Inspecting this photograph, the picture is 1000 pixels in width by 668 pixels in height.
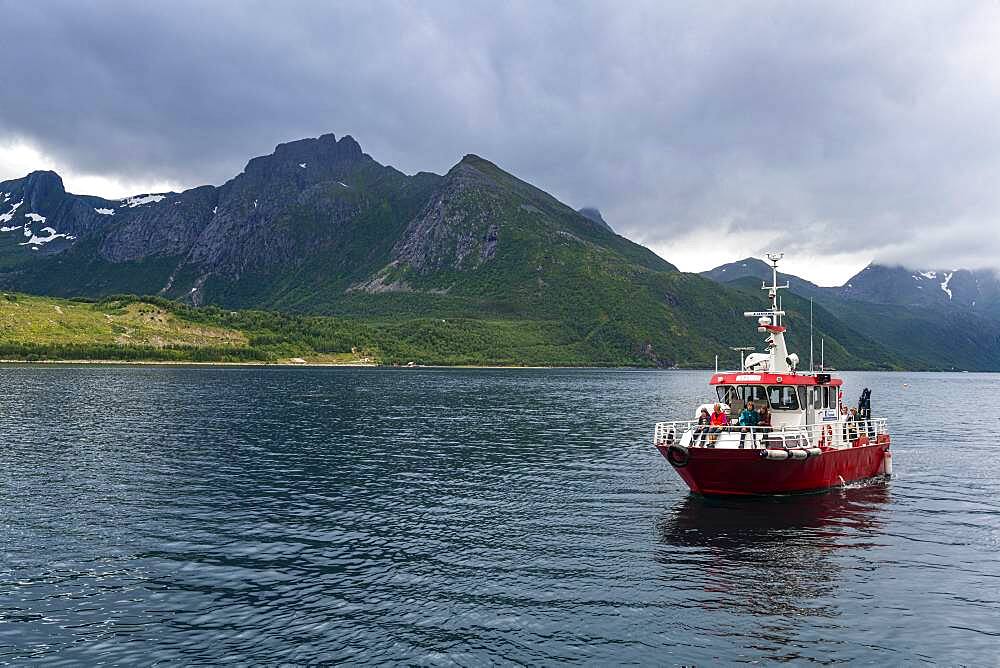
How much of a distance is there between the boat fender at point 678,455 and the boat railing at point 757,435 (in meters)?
0.34

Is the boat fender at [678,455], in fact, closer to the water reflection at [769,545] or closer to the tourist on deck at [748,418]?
the water reflection at [769,545]

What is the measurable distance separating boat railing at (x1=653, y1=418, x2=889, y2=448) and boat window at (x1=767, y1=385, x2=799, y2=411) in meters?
1.56

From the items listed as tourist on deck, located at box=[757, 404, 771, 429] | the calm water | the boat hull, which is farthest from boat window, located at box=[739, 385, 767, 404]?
the calm water

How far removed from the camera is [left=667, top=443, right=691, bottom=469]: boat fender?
128ft

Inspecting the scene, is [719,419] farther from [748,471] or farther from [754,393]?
[754,393]

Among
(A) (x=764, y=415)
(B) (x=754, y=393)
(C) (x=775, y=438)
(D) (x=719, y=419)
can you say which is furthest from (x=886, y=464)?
(D) (x=719, y=419)

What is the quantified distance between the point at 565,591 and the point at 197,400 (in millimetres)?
98217

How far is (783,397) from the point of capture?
144 ft

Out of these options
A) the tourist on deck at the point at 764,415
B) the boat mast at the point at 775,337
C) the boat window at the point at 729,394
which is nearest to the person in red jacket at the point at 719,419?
the tourist on deck at the point at 764,415

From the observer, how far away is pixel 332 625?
22.1m

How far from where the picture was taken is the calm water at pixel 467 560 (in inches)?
838

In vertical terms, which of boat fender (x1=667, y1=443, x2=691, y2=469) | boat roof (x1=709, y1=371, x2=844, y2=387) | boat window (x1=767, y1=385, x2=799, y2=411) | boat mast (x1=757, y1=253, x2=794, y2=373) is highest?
boat mast (x1=757, y1=253, x2=794, y2=373)

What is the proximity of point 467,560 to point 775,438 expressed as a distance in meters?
21.3

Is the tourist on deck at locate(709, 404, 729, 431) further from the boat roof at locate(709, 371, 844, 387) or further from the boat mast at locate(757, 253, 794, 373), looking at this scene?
the boat mast at locate(757, 253, 794, 373)
